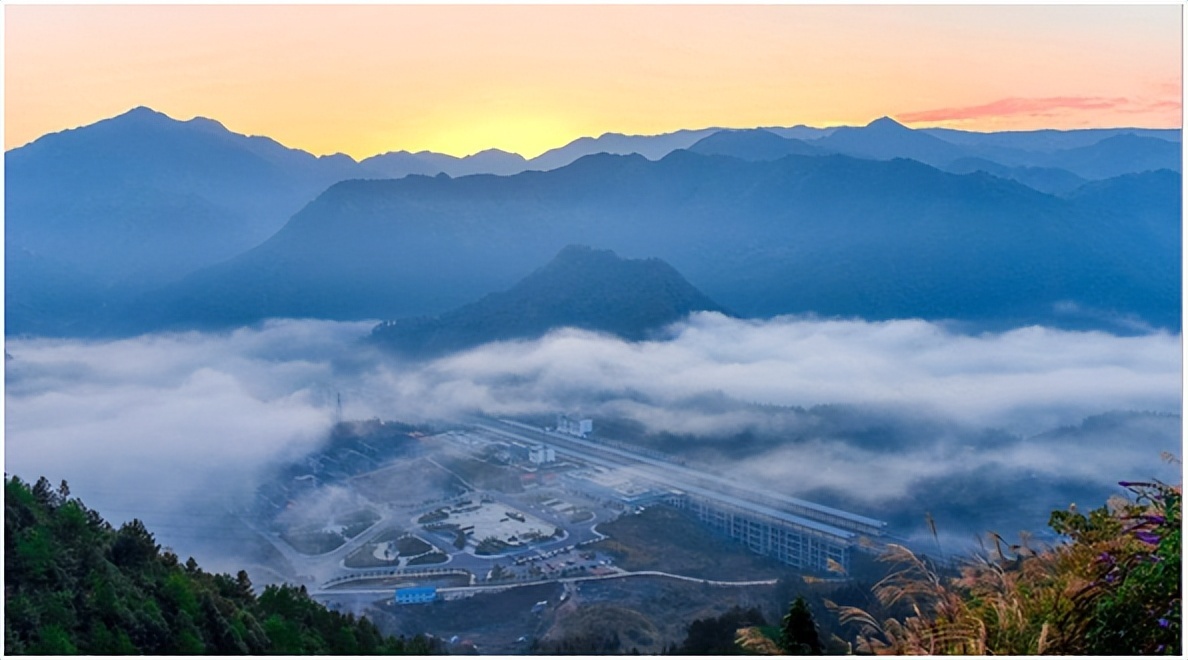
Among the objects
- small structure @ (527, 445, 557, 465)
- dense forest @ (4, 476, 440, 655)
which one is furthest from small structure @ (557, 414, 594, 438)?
dense forest @ (4, 476, 440, 655)

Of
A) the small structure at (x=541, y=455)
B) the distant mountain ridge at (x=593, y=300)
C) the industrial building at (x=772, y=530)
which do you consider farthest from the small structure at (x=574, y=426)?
the industrial building at (x=772, y=530)

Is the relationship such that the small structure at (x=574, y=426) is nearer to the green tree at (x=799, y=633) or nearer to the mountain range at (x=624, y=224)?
the mountain range at (x=624, y=224)

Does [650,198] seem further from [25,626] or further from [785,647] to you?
[25,626]

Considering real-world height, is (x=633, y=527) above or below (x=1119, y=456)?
below

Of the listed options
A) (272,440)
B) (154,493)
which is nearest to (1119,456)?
(272,440)

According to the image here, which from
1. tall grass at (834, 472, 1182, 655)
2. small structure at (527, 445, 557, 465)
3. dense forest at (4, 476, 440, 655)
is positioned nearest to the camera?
tall grass at (834, 472, 1182, 655)

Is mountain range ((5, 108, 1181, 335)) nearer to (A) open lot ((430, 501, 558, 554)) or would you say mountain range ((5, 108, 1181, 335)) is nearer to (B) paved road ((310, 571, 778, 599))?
(A) open lot ((430, 501, 558, 554))
